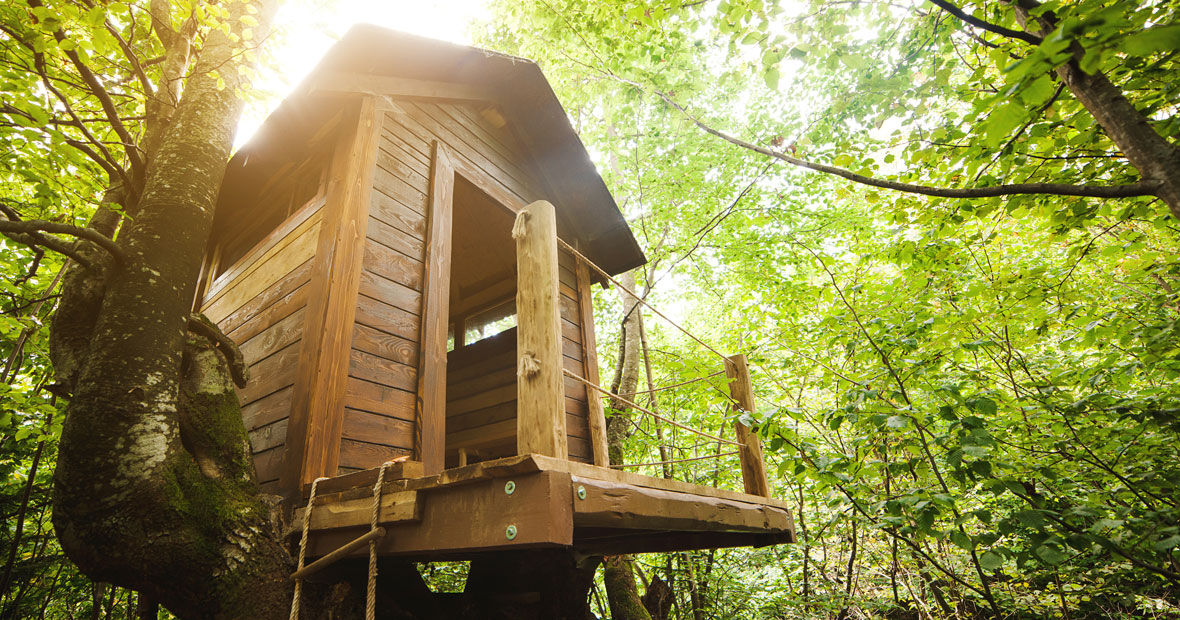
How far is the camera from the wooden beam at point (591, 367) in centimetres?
488

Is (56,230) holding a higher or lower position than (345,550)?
higher

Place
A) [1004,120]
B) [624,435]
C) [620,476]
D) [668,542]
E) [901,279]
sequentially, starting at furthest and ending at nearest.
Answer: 1. [624,435]
2. [901,279]
3. [668,542]
4. [620,476]
5. [1004,120]

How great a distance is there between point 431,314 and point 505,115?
110 inches

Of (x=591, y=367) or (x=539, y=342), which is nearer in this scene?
(x=539, y=342)

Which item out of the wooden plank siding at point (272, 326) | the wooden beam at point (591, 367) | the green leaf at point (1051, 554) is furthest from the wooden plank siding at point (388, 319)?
the green leaf at point (1051, 554)

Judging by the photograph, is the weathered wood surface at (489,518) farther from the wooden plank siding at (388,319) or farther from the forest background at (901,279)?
the forest background at (901,279)

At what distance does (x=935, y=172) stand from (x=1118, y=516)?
231 cm

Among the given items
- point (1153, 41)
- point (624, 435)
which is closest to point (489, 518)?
point (1153, 41)

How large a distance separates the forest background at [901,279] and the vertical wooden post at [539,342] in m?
1.23

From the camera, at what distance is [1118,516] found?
2.77 m

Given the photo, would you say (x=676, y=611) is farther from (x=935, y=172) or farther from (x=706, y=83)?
(x=706, y=83)

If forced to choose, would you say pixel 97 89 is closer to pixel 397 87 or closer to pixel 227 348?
pixel 227 348

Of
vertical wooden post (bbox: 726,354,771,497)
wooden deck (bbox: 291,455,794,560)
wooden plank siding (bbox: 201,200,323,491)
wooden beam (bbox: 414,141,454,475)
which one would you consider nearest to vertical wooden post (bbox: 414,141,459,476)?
wooden beam (bbox: 414,141,454,475)

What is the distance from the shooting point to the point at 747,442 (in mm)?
3768
